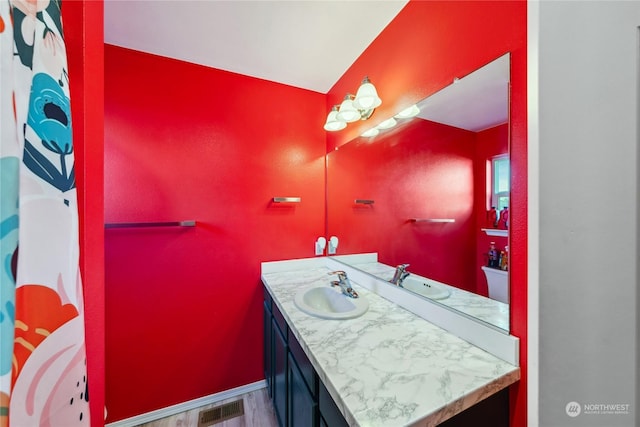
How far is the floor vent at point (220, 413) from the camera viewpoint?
4.99 feet

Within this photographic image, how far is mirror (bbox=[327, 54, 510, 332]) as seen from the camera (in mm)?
854

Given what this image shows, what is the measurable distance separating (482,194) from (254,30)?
1566 millimetres

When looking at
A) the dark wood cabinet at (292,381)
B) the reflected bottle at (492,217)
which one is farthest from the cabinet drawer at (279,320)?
the reflected bottle at (492,217)

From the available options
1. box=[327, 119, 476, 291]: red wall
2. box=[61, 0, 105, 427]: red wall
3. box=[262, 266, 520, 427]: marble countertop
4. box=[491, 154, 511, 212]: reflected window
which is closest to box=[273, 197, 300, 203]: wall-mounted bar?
box=[327, 119, 476, 291]: red wall

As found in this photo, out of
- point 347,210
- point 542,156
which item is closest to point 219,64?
point 347,210

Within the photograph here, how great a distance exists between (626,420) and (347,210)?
1513 millimetres

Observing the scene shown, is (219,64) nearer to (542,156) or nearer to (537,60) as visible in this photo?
(537,60)

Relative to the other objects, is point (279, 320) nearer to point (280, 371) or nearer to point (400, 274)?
point (280, 371)

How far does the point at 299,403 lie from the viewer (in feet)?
3.21

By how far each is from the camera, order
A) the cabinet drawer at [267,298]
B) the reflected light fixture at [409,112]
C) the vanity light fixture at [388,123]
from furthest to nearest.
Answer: the cabinet drawer at [267,298]
the vanity light fixture at [388,123]
the reflected light fixture at [409,112]

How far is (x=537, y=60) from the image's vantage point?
64 centimetres

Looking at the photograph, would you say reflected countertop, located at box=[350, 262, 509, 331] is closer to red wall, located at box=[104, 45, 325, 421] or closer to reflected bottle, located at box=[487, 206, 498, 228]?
reflected bottle, located at box=[487, 206, 498, 228]

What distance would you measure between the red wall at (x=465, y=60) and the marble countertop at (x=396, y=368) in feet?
0.58

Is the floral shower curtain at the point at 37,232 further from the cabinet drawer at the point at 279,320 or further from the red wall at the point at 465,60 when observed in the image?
the red wall at the point at 465,60
